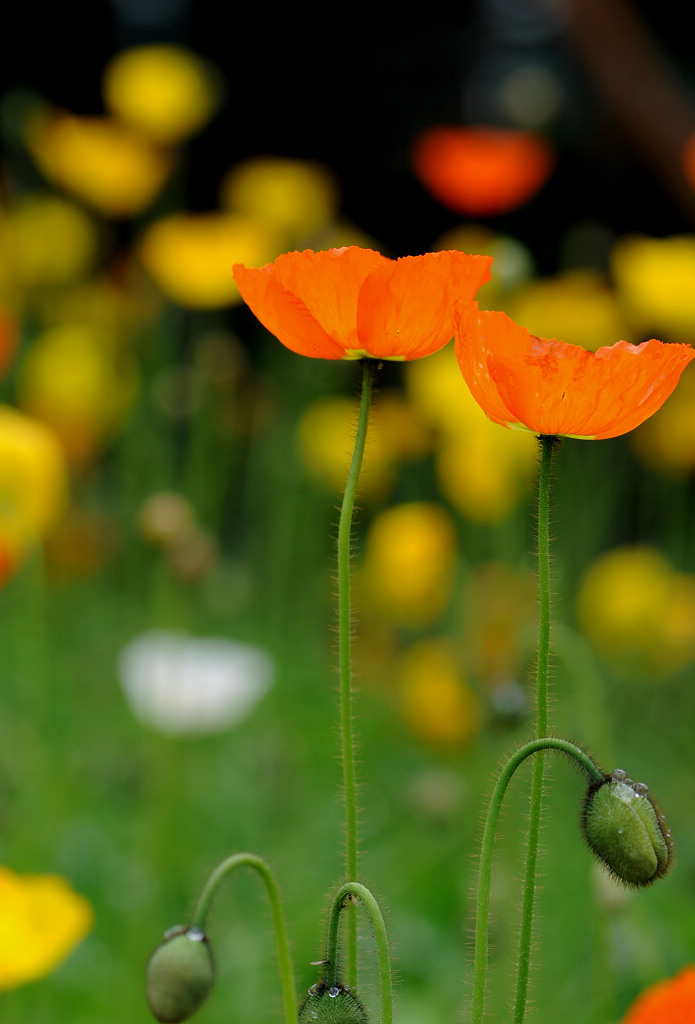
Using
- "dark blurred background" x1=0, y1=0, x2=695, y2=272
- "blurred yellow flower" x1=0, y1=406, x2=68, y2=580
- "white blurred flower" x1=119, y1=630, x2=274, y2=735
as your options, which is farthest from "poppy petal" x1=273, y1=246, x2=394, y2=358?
"dark blurred background" x1=0, y1=0, x2=695, y2=272

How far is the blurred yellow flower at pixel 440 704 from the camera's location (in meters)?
1.59

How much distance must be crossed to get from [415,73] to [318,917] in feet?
9.46

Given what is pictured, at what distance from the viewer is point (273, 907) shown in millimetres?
489

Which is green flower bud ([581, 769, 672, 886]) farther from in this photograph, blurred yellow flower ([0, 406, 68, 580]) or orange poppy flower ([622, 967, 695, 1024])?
blurred yellow flower ([0, 406, 68, 580])

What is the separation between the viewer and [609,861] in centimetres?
44

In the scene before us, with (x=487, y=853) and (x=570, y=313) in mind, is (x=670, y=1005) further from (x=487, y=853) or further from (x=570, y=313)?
(x=570, y=313)

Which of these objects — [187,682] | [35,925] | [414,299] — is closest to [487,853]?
[414,299]

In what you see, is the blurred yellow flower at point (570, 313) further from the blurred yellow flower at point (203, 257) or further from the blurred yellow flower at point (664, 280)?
the blurred yellow flower at point (203, 257)

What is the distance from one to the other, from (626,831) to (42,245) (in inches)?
76.4

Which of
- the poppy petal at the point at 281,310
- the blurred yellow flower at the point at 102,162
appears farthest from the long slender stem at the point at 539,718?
the blurred yellow flower at the point at 102,162

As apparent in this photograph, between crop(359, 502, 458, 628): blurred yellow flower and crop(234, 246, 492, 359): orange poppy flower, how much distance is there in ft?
4.14

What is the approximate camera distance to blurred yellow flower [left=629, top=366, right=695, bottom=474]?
1.84 metres

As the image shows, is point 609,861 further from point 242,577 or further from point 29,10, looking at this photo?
point 29,10

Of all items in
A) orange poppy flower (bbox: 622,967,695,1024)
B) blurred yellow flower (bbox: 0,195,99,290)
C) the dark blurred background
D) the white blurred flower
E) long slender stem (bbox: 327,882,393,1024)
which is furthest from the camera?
the dark blurred background
